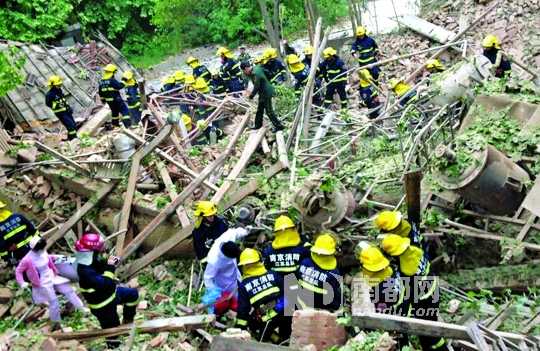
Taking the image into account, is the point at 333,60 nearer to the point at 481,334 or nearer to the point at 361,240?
the point at 361,240

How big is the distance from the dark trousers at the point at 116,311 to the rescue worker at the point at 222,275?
87 centimetres

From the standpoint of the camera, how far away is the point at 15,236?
308 inches

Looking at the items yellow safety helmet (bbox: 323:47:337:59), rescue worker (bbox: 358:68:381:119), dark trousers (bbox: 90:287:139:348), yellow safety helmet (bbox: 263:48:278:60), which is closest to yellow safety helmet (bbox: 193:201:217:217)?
dark trousers (bbox: 90:287:139:348)

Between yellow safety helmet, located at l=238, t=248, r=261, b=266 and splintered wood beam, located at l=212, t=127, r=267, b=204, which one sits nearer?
yellow safety helmet, located at l=238, t=248, r=261, b=266

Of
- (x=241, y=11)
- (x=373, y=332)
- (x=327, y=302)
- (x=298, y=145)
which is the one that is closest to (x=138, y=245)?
(x=298, y=145)

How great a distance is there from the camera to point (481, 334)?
4.43 metres

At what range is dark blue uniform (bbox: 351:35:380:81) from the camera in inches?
491

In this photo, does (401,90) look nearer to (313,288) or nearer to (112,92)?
(313,288)

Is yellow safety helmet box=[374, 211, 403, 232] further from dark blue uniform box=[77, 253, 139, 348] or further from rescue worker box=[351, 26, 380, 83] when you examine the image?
rescue worker box=[351, 26, 380, 83]

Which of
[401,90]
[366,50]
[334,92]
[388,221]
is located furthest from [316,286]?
[366,50]

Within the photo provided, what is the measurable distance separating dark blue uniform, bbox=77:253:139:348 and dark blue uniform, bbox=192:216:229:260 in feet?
3.72

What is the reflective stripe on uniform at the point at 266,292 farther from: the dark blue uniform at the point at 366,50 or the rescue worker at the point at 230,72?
the rescue worker at the point at 230,72

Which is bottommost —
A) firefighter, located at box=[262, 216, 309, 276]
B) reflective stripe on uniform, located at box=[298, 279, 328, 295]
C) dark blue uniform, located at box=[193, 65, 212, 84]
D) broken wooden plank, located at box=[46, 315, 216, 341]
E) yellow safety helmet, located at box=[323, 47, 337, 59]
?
broken wooden plank, located at box=[46, 315, 216, 341]

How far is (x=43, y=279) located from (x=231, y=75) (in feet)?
24.5
